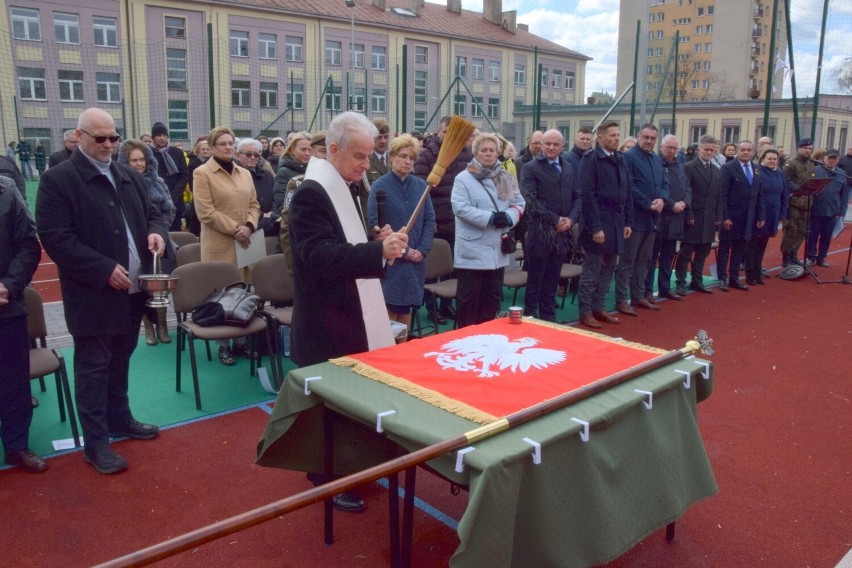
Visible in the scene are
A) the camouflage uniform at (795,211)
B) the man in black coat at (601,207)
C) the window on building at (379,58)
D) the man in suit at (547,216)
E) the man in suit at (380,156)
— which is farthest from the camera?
the window on building at (379,58)

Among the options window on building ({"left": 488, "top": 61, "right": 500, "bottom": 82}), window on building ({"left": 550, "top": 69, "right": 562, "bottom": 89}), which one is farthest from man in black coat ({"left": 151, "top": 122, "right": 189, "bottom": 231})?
window on building ({"left": 550, "top": 69, "right": 562, "bottom": 89})

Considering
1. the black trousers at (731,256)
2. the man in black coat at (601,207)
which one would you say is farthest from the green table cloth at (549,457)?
the black trousers at (731,256)

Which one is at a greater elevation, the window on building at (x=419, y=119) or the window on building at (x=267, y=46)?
the window on building at (x=267, y=46)

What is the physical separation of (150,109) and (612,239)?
16913 millimetres

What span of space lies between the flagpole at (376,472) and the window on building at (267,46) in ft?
98.7

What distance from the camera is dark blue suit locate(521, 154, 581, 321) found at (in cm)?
620

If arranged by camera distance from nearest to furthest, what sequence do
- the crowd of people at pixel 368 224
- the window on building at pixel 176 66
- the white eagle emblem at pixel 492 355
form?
1. the white eagle emblem at pixel 492 355
2. the crowd of people at pixel 368 224
3. the window on building at pixel 176 66

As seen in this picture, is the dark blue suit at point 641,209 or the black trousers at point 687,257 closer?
the dark blue suit at point 641,209

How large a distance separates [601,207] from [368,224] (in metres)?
2.90

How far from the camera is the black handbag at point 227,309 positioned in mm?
4641

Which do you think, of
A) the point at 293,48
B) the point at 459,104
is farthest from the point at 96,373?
the point at 293,48

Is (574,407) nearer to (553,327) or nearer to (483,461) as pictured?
(483,461)

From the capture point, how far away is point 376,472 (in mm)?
1689

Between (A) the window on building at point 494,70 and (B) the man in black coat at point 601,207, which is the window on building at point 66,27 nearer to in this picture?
(A) the window on building at point 494,70
